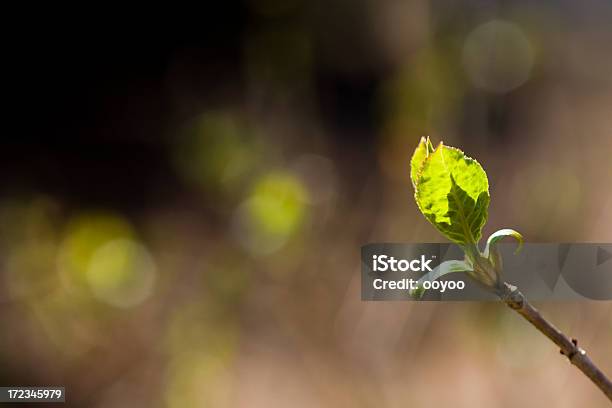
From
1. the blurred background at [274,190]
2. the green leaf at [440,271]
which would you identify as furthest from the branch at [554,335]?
the blurred background at [274,190]

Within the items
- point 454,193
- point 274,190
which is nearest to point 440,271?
point 454,193

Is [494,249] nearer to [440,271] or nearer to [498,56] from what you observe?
[440,271]

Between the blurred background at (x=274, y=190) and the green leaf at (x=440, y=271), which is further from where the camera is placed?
the blurred background at (x=274, y=190)

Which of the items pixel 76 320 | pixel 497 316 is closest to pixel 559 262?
pixel 497 316

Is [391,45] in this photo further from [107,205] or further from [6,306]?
[6,306]

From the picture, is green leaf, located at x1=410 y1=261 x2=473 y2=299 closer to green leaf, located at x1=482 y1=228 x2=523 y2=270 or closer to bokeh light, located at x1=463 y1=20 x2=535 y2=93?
green leaf, located at x1=482 y1=228 x2=523 y2=270
